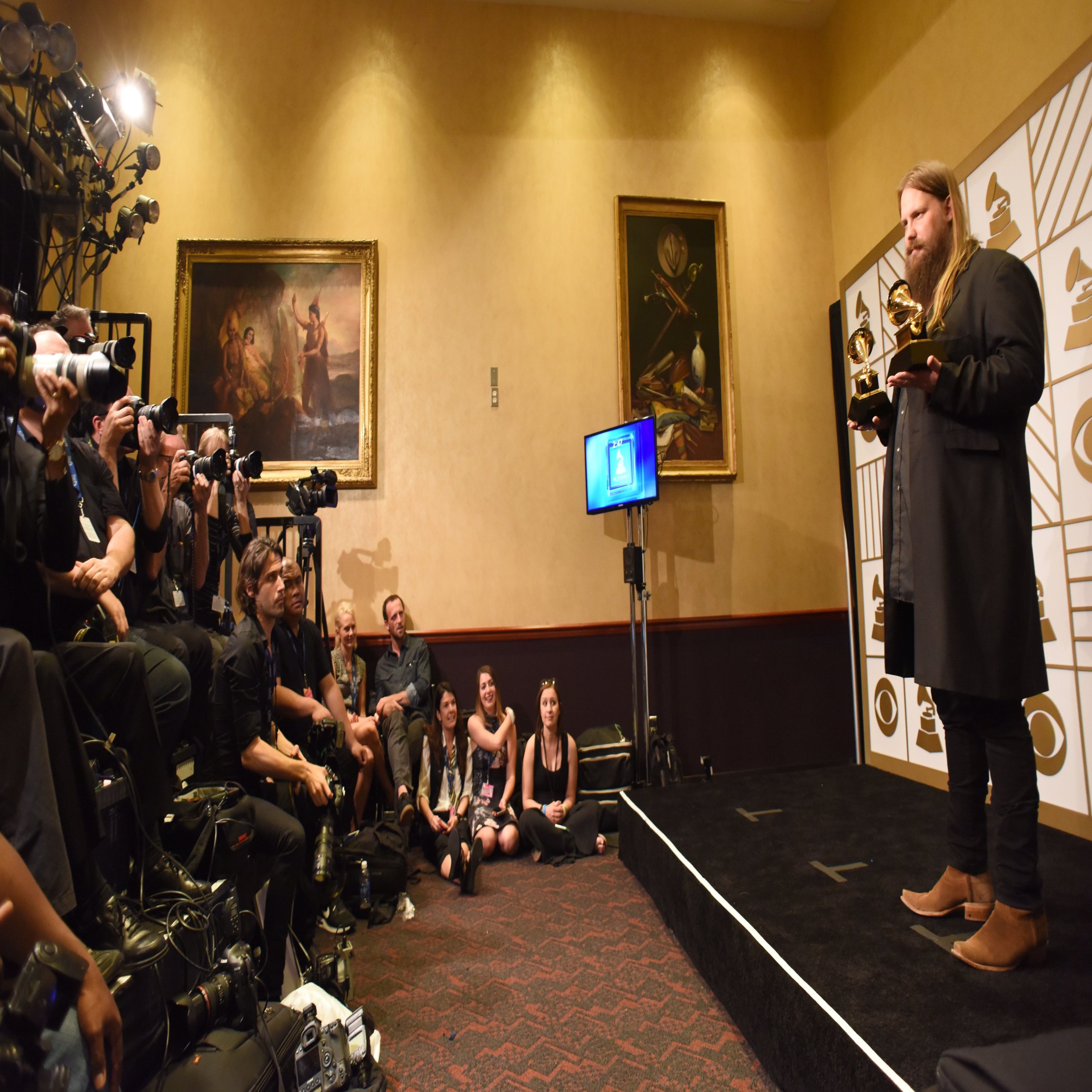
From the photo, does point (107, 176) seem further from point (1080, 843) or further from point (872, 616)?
point (1080, 843)

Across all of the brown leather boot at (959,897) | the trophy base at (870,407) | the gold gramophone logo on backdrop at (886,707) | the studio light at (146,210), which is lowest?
the brown leather boot at (959,897)

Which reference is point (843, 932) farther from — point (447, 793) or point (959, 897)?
point (447, 793)

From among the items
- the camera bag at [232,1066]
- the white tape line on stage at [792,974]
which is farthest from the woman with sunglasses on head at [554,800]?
the camera bag at [232,1066]

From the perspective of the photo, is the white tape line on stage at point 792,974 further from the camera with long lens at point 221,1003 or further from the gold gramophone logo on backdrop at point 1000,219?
the gold gramophone logo on backdrop at point 1000,219

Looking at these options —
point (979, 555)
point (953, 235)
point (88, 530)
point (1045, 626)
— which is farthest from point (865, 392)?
point (88, 530)

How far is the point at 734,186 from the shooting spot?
5.02 metres

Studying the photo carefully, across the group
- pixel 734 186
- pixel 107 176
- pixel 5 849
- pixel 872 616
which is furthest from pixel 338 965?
pixel 734 186

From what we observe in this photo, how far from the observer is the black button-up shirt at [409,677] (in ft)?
13.6

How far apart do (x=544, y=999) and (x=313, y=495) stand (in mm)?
2774

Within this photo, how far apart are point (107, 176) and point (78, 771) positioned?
3.38 metres

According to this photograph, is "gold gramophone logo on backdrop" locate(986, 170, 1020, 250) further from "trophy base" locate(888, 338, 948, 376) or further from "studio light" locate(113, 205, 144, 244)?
"studio light" locate(113, 205, 144, 244)

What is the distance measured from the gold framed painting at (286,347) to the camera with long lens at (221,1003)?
3.39 metres

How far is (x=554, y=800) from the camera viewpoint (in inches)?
148

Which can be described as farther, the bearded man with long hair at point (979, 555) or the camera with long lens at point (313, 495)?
the camera with long lens at point (313, 495)
